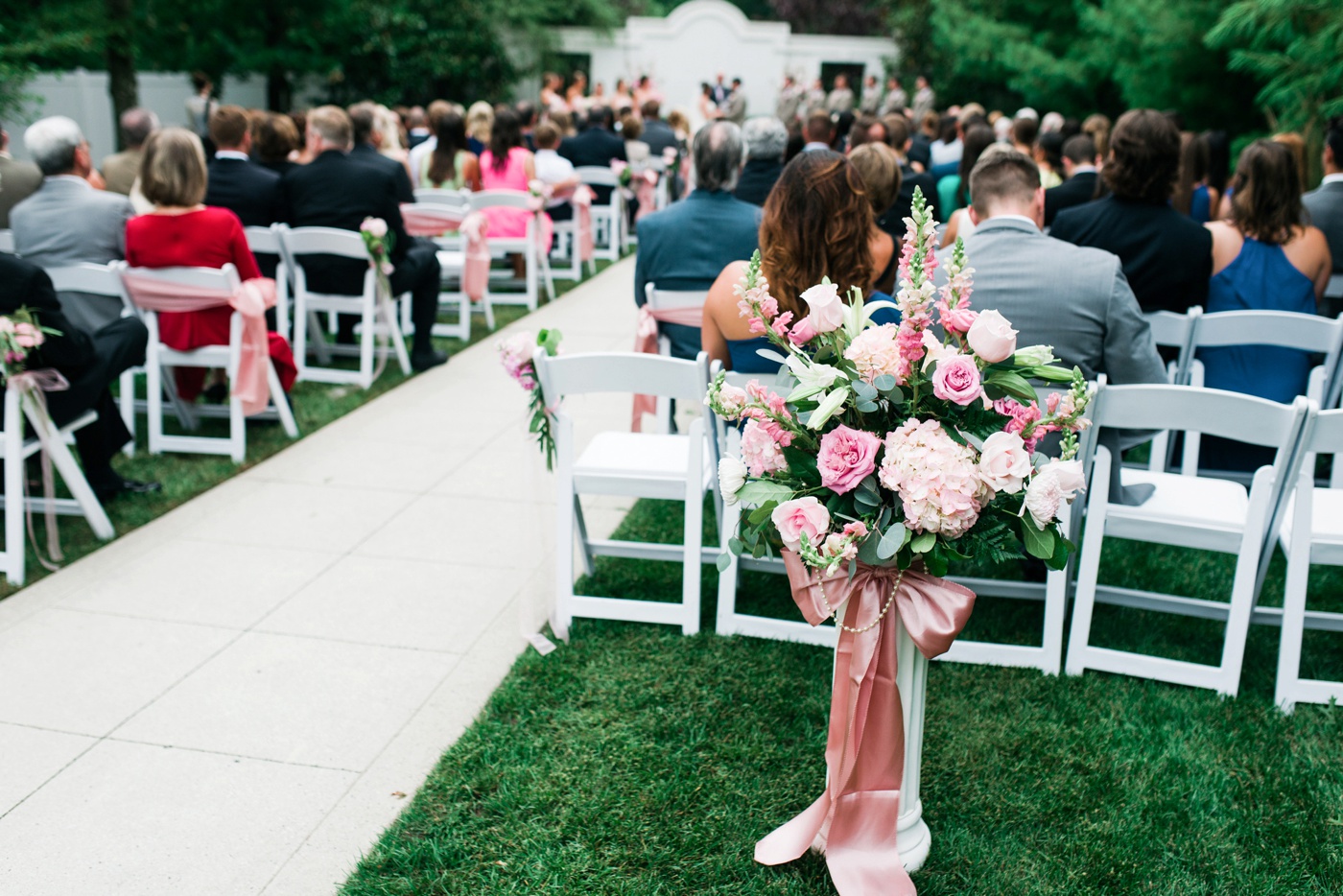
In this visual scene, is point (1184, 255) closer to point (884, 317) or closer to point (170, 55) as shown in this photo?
point (884, 317)

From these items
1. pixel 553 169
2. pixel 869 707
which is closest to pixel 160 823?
pixel 869 707

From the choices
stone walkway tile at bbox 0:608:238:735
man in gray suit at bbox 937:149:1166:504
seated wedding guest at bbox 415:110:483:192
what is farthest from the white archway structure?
stone walkway tile at bbox 0:608:238:735

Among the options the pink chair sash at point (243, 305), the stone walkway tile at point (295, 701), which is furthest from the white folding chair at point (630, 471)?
the pink chair sash at point (243, 305)

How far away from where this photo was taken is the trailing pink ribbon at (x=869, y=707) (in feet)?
8.61

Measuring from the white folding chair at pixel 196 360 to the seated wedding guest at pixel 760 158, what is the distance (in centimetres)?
311

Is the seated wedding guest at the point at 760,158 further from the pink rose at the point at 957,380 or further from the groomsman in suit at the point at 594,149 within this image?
the groomsman in suit at the point at 594,149

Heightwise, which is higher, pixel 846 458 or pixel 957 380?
pixel 957 380

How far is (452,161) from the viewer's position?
10.1 m

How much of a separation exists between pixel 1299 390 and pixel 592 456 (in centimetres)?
334

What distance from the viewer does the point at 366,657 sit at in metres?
4.10

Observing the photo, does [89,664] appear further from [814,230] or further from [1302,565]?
[1302,565]

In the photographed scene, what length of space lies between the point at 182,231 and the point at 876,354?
4632mm

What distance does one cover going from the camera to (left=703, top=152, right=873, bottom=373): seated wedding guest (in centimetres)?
380

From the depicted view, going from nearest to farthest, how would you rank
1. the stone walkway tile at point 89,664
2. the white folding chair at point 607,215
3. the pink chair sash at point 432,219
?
1. the stone walkway tile at point 89,664
2. the pink chair sash at point 432,219
3. the white folding chair at point 607,215
